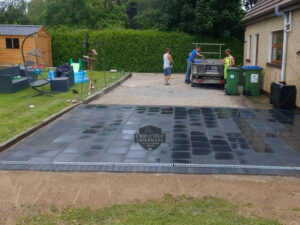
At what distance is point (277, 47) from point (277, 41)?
0.70 feet

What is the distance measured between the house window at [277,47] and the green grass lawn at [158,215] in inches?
358

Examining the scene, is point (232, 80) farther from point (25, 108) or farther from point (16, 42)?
point (16, 42)

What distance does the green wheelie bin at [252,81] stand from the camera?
1284cm

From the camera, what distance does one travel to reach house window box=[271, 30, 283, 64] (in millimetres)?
12235

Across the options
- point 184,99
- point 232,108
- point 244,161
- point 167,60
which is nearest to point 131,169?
point 244,161

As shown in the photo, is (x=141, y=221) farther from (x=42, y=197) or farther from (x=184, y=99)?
(x=184, y=99)

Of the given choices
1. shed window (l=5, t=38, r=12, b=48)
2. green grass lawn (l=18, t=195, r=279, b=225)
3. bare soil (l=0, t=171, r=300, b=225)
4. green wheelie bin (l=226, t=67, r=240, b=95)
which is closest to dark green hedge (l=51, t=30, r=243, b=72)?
shed window (l=5, t=38, r=12, b=48)

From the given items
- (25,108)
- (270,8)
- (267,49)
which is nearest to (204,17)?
(267,49)

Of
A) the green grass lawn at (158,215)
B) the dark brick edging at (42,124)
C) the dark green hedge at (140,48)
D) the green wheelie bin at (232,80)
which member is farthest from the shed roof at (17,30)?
the green grass lawn at (158,215)

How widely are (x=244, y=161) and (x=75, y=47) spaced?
20.3 meters

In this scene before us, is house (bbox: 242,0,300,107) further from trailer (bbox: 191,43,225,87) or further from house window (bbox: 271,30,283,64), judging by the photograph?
trailer (bbox: 191,43,225,87)

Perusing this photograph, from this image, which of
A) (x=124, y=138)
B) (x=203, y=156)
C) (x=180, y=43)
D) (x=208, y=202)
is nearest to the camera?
(x=208, y=202)

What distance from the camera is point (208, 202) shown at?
4.40 meters

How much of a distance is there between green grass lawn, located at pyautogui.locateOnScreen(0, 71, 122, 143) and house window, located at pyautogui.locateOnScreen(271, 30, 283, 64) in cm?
656
